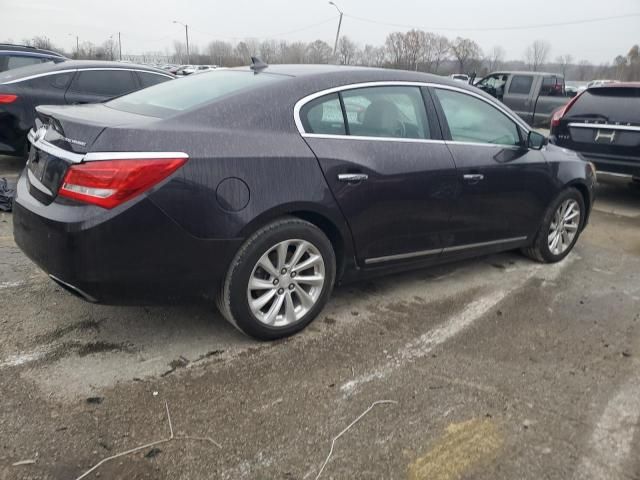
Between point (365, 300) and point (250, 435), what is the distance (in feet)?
5.54

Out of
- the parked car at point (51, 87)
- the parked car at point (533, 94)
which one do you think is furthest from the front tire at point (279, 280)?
the parked car at point (533, 94)

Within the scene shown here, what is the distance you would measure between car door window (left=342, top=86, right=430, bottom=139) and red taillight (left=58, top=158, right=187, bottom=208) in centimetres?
131

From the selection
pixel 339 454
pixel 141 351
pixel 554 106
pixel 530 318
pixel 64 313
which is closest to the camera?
pixel 339 454

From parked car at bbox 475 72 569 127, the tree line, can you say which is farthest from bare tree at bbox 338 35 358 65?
parked car at bbox 475 72 569 127

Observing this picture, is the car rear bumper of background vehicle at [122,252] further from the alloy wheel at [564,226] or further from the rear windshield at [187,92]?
the alloy wheel at [564,226]

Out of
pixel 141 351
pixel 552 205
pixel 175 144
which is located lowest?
pixel 141 351

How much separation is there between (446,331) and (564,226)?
7.03 ft

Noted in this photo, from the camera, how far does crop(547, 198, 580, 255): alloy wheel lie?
494 centimetres

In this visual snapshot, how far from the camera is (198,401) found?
2.66 metres

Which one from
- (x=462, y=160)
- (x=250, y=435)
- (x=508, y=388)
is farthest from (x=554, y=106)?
(x=250, y=435)

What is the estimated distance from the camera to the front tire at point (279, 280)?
2994 millimetres

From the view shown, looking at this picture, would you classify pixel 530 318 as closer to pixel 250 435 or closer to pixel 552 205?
pixel 552 205

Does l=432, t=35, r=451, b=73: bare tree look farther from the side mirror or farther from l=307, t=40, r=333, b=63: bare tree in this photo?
the side mirror

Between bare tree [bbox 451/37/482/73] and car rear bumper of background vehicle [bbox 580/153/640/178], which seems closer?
car rear bumper of background vehicle [bbox 580/153/640/178]
